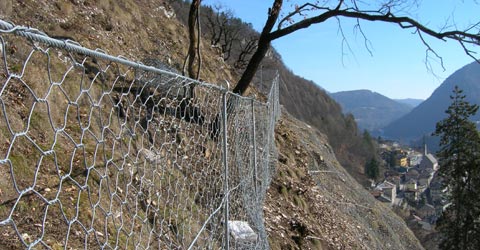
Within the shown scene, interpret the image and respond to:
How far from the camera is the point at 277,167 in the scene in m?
8.15

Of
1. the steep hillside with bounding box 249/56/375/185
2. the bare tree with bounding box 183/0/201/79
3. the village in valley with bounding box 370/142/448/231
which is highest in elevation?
the bare tree with bounding box 183/0/201/79

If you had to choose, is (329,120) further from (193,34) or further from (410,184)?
(193,34)

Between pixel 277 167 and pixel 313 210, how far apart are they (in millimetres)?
1081

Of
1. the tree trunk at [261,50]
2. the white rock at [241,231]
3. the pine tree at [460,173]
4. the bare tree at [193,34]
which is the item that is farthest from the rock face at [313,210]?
the pine tree at [460,173]

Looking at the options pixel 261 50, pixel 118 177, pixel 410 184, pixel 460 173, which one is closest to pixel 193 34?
pixel 261 50

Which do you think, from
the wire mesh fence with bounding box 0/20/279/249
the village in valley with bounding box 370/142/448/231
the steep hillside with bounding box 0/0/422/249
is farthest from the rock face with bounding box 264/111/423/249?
the village in valley with bounding box 370/142/448/231

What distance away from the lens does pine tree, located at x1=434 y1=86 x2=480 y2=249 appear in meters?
24.8

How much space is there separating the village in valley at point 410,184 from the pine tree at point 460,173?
39972 millimetres

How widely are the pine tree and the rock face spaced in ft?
45.2

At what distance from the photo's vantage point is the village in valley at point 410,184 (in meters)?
72.2

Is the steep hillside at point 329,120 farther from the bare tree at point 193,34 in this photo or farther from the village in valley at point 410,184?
the bare tree at point 193,34

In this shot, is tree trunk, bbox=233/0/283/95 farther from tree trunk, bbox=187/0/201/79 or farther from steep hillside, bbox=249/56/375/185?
steep hillside, bbox=249/56/375/185

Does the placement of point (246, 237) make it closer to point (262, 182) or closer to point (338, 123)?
point (262, 182)

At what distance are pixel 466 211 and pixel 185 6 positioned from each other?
24158mm
